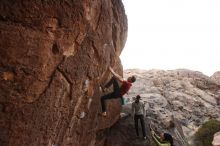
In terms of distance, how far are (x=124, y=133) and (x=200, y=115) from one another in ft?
65.7

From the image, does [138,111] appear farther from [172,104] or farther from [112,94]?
[172,104]

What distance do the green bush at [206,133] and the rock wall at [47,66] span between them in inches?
867

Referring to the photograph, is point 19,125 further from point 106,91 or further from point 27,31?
A: point 106,91

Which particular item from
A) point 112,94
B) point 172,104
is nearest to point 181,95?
point 172,104

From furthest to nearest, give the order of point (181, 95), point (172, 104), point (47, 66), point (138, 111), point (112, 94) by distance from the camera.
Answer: point (181, 95) → point (172, 104) → point (138, 111) → point (112, 94) → point (47, 66)

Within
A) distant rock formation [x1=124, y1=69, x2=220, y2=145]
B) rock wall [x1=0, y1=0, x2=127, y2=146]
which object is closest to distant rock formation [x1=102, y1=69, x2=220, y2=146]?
distant rock formation [x1=124, y1=69, x2=220, y2=145]

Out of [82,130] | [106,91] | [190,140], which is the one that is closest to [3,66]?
[82,130]

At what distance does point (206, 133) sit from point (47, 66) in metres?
25.9

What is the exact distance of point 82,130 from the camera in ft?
44.8

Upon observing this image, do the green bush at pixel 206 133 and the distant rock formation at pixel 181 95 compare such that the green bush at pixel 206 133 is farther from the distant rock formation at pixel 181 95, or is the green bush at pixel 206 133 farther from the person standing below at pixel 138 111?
the person standing below at pixel 138 111

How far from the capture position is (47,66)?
10.4m

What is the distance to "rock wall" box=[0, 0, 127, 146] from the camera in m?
9.62

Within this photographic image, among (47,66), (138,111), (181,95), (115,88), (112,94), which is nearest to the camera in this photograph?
(47,66)

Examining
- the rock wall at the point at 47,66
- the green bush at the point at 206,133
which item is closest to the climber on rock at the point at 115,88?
the rock wall at the point at 47,66
